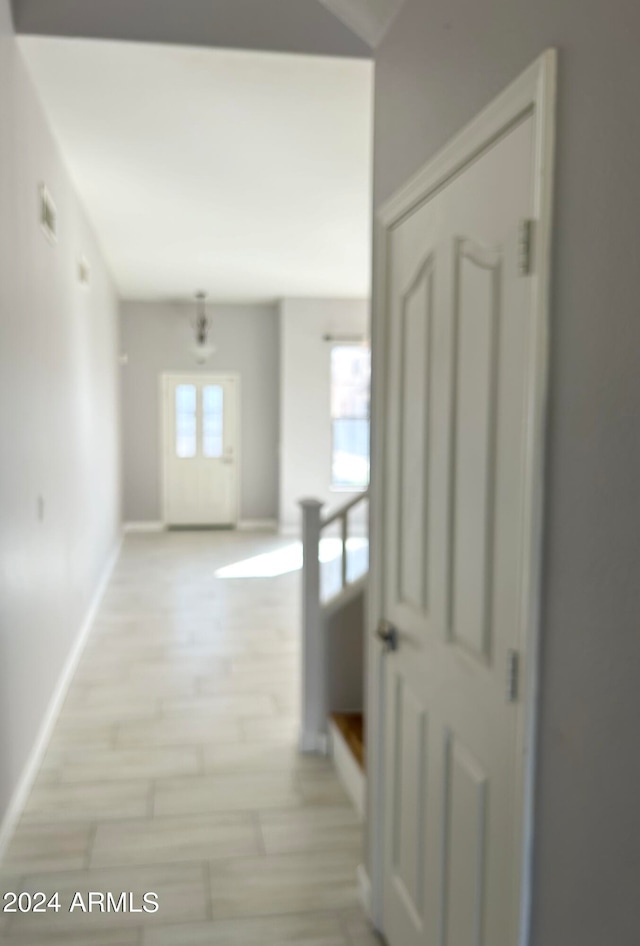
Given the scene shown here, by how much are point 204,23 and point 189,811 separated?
3.08 m

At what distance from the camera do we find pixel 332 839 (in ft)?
9.37

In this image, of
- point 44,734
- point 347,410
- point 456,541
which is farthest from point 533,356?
point 347,410

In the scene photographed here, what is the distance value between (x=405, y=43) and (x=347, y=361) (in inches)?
304

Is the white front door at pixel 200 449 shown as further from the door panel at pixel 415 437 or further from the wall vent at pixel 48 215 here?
the door panel at pixel 415 437

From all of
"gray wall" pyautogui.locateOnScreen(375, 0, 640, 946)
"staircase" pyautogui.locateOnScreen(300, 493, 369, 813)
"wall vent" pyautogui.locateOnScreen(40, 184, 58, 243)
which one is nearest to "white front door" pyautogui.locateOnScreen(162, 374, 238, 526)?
"wall vent" pyautogui.locateOnScreen(40, 184, 58, 243)

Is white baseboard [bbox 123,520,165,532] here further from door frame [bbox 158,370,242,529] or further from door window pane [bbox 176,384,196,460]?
door window pane [bbox 176,384,196,460]

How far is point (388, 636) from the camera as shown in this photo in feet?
7.26

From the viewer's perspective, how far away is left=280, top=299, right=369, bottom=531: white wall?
9.55 m

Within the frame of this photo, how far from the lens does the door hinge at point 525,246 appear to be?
4.41ft

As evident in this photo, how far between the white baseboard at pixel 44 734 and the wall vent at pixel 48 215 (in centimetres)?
228

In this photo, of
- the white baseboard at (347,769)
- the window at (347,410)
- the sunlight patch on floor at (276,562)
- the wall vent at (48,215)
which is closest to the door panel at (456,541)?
the white baseboard at (347,769)

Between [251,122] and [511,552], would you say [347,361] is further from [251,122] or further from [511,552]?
[511,552]

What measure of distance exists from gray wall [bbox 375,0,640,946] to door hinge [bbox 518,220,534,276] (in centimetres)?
9

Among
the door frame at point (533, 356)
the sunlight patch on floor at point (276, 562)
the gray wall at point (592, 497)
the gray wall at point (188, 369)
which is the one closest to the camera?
the gray wall at point (592, 497)
